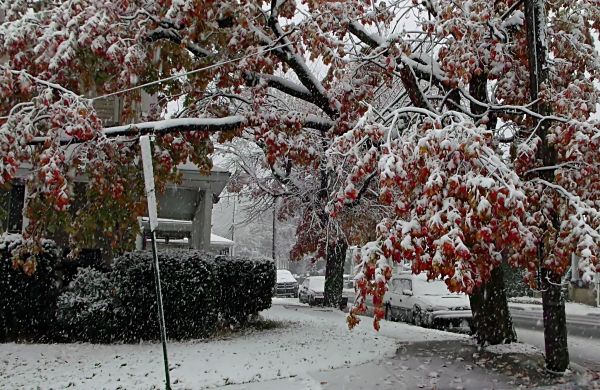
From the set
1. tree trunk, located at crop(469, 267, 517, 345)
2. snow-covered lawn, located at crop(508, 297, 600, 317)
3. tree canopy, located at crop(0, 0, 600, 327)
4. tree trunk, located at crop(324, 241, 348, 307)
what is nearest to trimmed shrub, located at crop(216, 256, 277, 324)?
tree canopy, located at crop(0, 0, 600, 327)

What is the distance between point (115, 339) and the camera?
10984 millimetres

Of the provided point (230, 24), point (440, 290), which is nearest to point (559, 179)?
point (230, 24)

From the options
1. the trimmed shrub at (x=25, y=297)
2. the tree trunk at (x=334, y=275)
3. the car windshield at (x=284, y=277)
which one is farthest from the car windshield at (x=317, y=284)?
the trimmed shrub at (x=25, y=297)

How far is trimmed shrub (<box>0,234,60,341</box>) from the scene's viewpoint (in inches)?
427

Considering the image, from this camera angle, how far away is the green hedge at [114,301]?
35.5 ft

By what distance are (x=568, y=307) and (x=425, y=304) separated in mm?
13359

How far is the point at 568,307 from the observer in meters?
27.2

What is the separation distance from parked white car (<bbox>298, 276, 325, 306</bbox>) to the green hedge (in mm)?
16903

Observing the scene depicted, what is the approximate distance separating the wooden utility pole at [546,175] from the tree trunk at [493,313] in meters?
1.75

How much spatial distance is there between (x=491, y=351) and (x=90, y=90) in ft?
27.4

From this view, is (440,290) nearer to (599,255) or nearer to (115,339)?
Answer: (115,339)

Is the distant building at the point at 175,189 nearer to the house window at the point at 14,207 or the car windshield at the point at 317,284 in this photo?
the house window at the point at 14,207

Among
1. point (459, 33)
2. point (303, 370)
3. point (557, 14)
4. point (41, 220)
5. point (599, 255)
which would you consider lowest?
point (303, 370)

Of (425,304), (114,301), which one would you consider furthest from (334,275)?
(114,301)
